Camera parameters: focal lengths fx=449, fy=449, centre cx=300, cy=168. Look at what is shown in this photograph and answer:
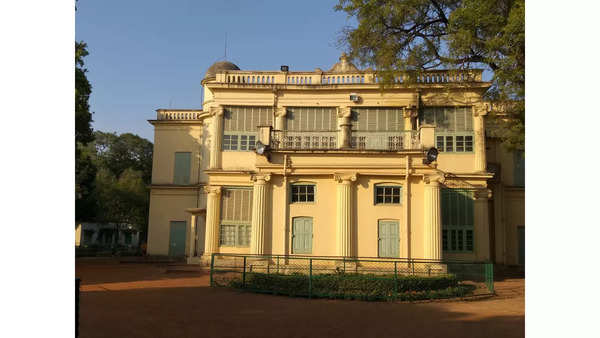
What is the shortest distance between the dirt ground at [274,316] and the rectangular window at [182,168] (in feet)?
42.4

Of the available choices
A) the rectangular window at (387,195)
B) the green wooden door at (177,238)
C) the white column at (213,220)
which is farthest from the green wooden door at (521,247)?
the green wooden door at (177,238)

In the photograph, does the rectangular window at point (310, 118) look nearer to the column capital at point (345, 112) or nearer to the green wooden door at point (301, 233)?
the column capital at point (345, 112)

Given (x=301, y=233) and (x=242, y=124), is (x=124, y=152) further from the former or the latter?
(x=301, y=233)

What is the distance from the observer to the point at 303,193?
672 inches

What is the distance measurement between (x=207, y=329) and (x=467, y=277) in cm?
1095

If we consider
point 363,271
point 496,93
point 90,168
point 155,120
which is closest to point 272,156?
point 363,271

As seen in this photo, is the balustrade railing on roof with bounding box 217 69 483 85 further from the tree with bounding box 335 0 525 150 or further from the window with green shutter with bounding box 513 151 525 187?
the window with green shutter with bounding box 513 151 525 187

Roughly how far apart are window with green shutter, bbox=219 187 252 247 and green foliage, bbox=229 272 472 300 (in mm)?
7330

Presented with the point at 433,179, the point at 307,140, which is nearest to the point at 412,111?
the point at 433,179

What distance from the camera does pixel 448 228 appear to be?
1989 cm

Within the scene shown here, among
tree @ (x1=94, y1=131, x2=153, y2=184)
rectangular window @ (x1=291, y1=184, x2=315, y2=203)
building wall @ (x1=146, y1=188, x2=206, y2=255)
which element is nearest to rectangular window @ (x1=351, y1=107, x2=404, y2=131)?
rectangular window @ (x1=291, y1=184, x2=315, y2=203)

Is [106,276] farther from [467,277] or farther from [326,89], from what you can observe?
[467,277]

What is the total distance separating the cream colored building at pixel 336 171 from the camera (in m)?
16.6

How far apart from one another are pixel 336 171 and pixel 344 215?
1669mm
